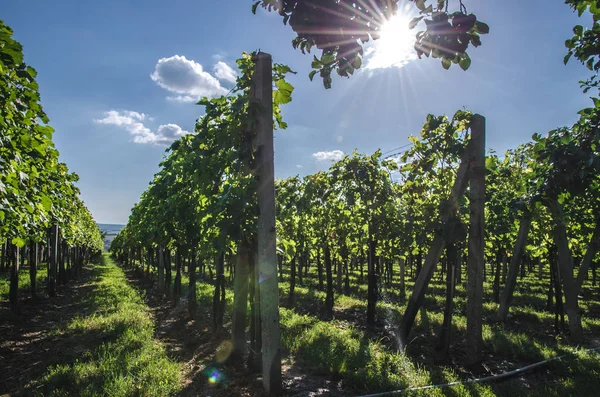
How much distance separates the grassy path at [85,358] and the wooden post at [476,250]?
4.85 meters

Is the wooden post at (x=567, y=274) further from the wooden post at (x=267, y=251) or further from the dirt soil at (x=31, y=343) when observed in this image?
the dirt soil at (x=31, y=343)

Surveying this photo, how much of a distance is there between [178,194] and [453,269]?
6.78 m

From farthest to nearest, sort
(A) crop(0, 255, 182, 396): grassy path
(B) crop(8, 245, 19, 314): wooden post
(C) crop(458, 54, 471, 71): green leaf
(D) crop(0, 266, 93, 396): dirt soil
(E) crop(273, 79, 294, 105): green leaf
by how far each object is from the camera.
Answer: (B) crop(8, 245, 19, 314): wooden post → (D) crop(0, 266, 93, 396): dirt soil → (A) crop(0, 255, 182, 396): grassy path → (E) crop(273, 79, 294, 105): green leaf → (C) crop(458, 54, 471, 71): green leaf

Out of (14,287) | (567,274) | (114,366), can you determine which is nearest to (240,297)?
(114,366)

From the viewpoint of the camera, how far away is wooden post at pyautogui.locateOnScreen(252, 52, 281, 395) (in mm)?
3939

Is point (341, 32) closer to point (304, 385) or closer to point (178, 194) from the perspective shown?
point (304, 385)

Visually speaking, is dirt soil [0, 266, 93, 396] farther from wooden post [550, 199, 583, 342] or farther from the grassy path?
wooden post [550, 199, 583, 342]

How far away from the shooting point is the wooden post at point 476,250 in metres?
5.78

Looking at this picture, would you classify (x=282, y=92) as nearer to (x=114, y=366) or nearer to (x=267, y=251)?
(x=267, y=251)

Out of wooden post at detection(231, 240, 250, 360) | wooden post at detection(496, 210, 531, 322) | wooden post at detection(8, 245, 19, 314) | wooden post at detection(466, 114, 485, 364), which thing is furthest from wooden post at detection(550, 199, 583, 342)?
wooden post at detection(8, 245, 19, 314)

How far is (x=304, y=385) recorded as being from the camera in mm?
4891

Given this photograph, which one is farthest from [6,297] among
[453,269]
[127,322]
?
[453,269]

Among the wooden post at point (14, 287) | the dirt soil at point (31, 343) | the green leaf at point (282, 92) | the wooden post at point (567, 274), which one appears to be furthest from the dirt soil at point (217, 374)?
the wooden post at point (567, 274)

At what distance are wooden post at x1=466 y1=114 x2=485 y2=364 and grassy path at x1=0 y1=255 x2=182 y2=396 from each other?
4846mm
